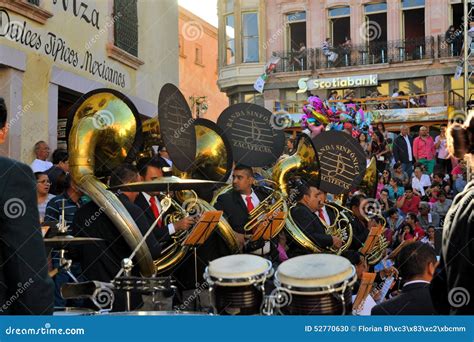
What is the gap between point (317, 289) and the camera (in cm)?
378

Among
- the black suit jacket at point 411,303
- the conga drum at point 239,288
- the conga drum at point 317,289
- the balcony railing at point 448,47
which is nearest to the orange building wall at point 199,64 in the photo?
the balcony railing at point 448,47

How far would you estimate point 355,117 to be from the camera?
1800 centimetres

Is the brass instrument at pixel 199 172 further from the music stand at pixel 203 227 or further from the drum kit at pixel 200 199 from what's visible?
the music stand at pixel 203 227

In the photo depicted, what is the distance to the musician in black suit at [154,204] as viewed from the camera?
20.8 feet

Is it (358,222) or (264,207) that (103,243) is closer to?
(264,207)

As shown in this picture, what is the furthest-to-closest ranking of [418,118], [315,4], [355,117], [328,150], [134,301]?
[315,4] → [418,118] → [355,117] → [328,150] → [134,301]

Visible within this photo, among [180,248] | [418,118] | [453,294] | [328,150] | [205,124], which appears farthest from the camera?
[418,118]

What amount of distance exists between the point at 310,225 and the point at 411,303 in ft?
Result: 10.9

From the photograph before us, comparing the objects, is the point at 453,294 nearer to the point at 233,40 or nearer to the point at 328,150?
the point at 328,150

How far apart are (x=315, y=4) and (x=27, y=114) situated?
2505 centimetres

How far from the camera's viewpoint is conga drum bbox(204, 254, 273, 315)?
407cm

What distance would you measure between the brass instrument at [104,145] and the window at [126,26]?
6.26 metres

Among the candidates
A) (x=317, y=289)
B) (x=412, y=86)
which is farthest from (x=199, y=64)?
(x=317, y=289)

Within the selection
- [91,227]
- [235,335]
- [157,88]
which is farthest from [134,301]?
[157,88]
